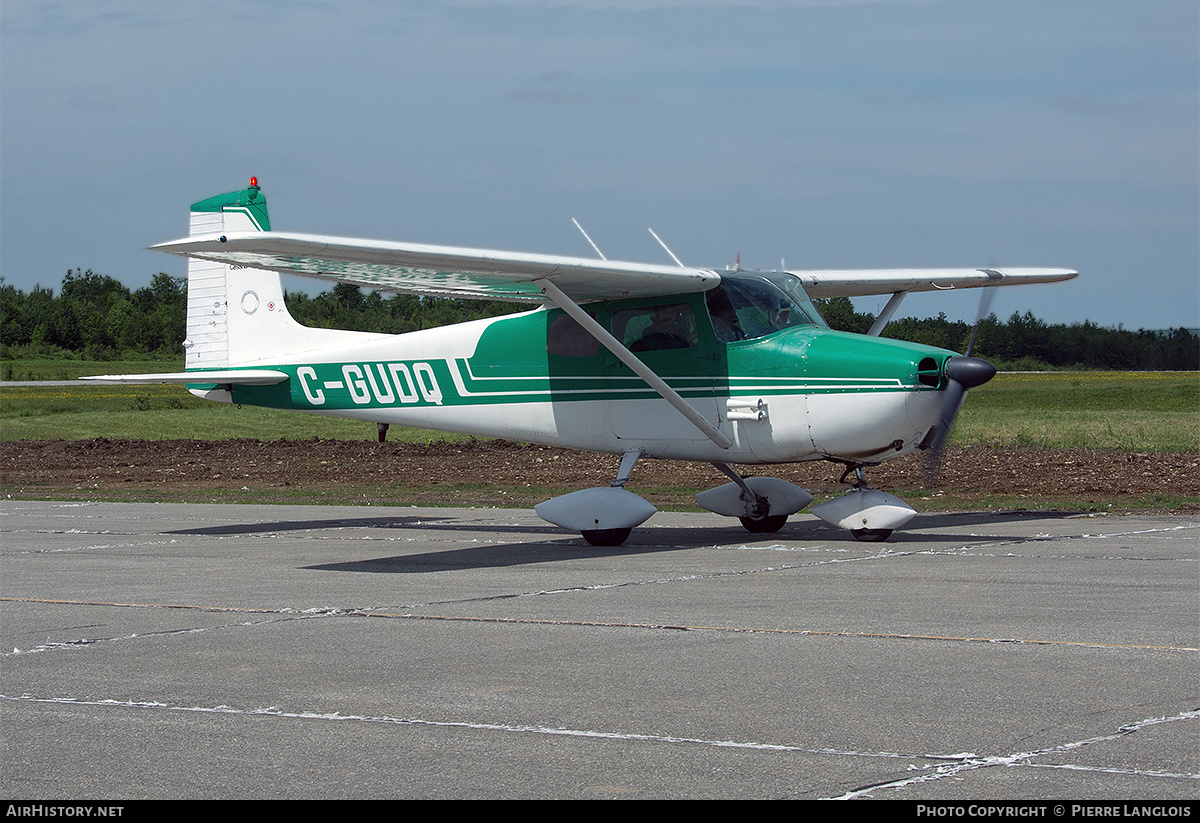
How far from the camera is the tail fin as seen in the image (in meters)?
17.5

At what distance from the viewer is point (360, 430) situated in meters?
38.0

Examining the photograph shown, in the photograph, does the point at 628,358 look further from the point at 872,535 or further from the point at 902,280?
the point at 902,280

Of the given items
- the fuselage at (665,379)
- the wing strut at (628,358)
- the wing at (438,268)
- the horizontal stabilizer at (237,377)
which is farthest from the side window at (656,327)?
the horizontal stabilizer at (237,377)

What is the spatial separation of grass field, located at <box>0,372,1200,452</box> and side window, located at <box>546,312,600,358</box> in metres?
14.2

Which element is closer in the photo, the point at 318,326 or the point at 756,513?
the point at 756,513

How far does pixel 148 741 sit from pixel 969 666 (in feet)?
13.2

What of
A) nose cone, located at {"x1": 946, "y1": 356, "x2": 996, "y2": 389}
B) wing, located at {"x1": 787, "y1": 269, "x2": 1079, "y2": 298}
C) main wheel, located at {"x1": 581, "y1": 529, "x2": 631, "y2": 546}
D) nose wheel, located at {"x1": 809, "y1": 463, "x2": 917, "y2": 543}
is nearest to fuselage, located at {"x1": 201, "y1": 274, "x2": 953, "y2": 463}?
nose cone, located at {"x1": 946, "y1": 356, "x2": 996, "y2": 389}

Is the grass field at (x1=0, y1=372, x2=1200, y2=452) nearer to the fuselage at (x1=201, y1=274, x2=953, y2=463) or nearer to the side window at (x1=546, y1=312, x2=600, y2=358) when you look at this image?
the fuselage at (x1=201, y1=274, x2=953, y2=463)

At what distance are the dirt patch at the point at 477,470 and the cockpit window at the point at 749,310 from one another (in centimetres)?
597

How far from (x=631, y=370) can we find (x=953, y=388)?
3536mm

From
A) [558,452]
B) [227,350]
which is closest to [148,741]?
[227,350]

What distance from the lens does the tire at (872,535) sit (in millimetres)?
13516

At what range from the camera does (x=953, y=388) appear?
12711 millimetres

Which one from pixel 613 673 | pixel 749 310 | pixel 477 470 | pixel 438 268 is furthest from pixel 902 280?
pixel 613 673
